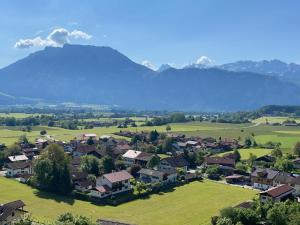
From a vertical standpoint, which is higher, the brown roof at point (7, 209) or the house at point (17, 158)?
the house at point (17, 158)

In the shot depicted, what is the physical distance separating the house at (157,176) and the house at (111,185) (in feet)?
14.8

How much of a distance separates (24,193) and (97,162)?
14381 mm

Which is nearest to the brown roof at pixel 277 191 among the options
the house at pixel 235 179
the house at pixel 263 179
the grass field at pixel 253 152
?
the house at pixel 263 179

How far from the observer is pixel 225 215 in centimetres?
4109

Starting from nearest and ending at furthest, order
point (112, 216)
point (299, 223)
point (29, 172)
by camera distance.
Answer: point (299, 223) → point (112, 216) → point (29, 172)

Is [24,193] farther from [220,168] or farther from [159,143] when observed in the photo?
[159,143]

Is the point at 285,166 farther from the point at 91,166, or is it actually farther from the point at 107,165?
the point at 91,166

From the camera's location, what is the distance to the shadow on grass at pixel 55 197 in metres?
53.7

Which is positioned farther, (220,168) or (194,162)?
(194,162)

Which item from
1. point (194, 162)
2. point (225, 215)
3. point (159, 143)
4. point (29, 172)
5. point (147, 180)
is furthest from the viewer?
point (159, 143)

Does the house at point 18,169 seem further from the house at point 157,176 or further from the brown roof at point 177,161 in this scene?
the brown roof at point 177,161

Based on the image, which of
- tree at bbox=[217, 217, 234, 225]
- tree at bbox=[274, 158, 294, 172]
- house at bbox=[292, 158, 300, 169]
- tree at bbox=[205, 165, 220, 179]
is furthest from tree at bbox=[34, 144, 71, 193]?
house at bbox=[292, 158, 300, 169]

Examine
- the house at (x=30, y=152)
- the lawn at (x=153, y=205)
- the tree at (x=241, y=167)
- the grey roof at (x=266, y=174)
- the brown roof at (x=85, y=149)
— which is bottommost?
the lawn at (x=153, y=205)

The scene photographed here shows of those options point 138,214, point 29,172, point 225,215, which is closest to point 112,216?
point 138,214
